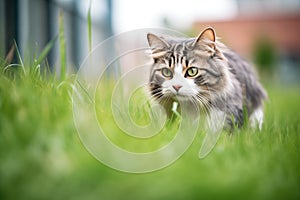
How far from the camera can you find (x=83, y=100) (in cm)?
181

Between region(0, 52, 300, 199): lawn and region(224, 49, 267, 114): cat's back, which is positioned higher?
region(224, 49, 267, 114): cat's back

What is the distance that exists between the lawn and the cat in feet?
1.37

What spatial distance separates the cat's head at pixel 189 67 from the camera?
76.8 inches

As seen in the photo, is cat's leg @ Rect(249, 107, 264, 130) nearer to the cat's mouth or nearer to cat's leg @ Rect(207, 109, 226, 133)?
cat's leg @ Rect(207, 109, 226, 133)

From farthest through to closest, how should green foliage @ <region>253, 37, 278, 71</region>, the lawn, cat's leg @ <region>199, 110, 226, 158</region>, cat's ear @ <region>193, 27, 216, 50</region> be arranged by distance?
green foliage @ <region>253, 37, 278, 71</region> < cat's ear @ <region>193, 27, 216, 50</region> < cat's leg @ <region>199, 110, 226, 158</region> < the lawn

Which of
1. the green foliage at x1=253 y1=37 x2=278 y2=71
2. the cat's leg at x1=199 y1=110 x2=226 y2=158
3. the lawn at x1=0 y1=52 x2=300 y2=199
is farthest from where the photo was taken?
the green foliage at x1=253 y1=37 x2=278 y2=71

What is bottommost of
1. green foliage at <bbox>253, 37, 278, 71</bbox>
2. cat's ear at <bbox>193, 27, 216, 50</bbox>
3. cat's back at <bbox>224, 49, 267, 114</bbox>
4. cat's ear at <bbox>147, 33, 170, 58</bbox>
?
cat's back at <bbox>224, 49, 267, 114</bbox>

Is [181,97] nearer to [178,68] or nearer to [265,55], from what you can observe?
[178,68]

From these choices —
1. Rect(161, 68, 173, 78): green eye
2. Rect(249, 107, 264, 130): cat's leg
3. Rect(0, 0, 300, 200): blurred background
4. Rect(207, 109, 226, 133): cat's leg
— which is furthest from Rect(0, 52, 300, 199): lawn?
Rect(249, 107, 264, 130): cat's leg

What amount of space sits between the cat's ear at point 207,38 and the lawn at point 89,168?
1.68ft

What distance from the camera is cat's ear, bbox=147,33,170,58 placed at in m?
2.01

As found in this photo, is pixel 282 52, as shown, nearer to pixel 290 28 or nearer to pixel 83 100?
pixel 290 28

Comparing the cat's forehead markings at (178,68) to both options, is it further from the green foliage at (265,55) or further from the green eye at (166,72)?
the green foliage at (265,55)

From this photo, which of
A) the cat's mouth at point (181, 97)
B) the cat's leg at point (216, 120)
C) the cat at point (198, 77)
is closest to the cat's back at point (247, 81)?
the cat at point (198, 77)
